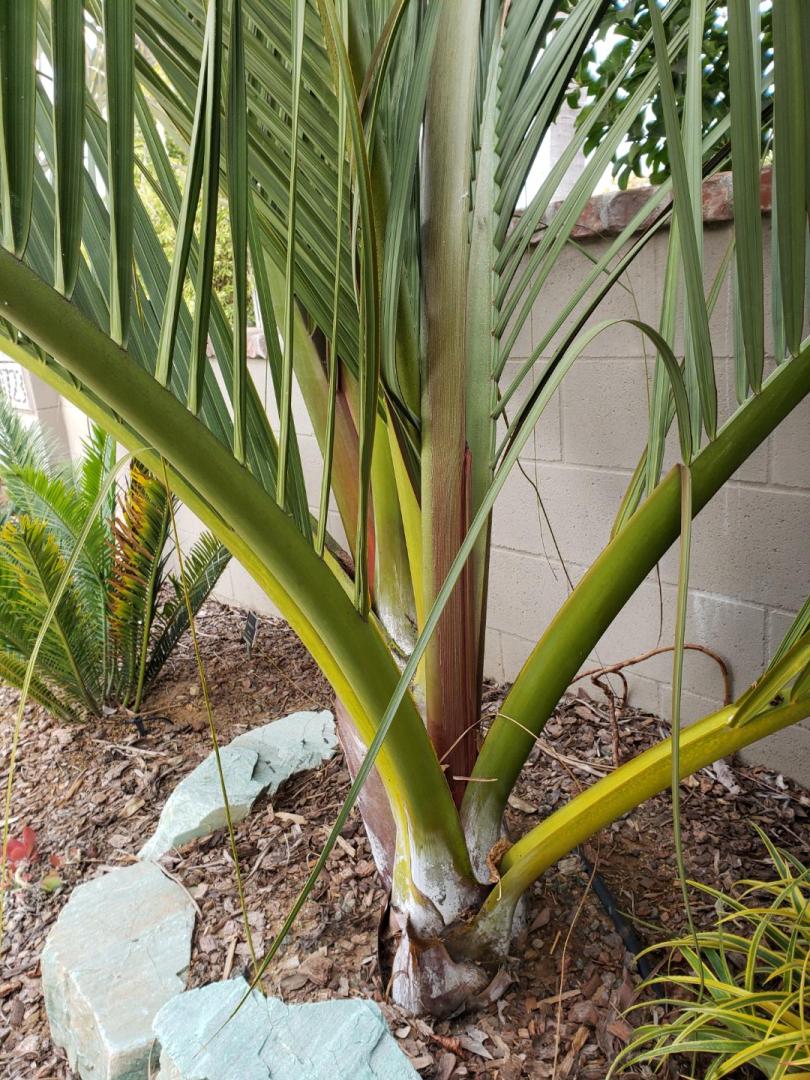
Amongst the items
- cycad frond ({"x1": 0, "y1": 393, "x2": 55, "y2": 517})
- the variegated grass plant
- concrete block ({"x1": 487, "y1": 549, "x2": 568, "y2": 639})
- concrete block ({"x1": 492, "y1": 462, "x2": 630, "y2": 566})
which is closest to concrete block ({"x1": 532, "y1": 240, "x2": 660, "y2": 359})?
concrete block ({"x1": 492, "y1": 462, "x2": 630, "y2": 566})

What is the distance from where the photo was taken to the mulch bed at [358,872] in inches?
39.6

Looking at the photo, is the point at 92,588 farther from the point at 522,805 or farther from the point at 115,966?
the point at 522,805

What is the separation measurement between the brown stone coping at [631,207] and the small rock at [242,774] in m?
1.16

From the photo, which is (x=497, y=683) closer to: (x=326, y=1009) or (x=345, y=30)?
(x=326, y=1009)

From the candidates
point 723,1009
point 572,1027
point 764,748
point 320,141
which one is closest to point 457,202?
point 320,141

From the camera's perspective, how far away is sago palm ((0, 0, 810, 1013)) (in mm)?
516

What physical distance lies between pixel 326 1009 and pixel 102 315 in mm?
884

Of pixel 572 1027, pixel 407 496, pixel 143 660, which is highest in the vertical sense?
pixel 407 496

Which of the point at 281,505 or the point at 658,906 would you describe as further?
the point at 658,906

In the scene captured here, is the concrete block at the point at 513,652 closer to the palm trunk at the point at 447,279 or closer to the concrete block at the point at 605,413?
the concrete block at the point at 605,413

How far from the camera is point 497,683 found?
79.2 inches

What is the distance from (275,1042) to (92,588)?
130 centimetres

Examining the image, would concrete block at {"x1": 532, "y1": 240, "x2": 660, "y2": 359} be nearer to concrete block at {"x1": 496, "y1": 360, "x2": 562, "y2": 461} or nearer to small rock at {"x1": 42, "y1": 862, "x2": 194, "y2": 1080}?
concrete block at {"x1": 496, "y1": 360, "x2": 562, "y2": 461}

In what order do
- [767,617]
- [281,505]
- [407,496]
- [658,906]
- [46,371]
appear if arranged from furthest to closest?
[767,617] < [658,906] < [407,496] < [46,371] < [281,505]
